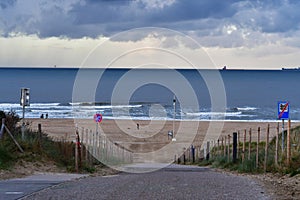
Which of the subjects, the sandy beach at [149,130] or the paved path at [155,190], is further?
the sandy beach at [149,130]

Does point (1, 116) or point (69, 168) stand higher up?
point (1, 116)

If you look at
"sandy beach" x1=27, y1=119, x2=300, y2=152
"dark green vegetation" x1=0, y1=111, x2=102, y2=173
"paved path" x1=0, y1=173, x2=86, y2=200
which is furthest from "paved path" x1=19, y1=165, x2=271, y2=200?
"sandy beach" x1=27, y1=119, x2=300, y2=152

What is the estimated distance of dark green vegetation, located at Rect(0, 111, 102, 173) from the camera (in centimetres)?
1838

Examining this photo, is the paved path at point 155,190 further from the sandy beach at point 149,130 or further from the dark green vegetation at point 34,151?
the sandy beach at point 149,130

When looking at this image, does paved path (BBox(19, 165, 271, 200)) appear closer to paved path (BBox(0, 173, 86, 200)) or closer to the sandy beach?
paved path (BBox(0, 173, 86, 200))

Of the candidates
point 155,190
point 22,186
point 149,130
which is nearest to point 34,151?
point 22,186

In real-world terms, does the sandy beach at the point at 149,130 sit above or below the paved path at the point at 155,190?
below

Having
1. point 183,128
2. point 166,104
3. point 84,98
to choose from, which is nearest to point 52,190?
point 183,128

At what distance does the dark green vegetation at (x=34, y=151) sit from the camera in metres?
18.4

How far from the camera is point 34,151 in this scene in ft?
66.1

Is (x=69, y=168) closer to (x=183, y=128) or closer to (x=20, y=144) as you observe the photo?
(x=20, y=144)

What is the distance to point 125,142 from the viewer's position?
52.4 metres

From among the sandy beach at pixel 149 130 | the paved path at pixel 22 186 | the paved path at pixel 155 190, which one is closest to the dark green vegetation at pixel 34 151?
the paved path at pixel 22 186

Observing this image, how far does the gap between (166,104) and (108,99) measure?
472 inches
